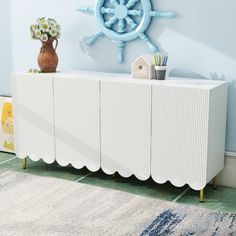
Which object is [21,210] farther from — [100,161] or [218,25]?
[218,25]

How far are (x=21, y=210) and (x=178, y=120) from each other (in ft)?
3.60

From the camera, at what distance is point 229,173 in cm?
342

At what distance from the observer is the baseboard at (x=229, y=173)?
11.1ft

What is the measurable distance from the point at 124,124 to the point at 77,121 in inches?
14.3

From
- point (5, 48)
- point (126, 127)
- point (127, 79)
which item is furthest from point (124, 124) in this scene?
point (5, 48)

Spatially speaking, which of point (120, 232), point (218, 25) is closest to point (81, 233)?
point (120, 232)

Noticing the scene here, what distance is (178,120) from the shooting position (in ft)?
10.2

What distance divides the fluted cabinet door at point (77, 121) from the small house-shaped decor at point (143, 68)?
28 cm

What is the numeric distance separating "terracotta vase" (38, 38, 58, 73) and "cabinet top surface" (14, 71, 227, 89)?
0.32ft

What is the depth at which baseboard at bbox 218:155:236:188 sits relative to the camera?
339cm

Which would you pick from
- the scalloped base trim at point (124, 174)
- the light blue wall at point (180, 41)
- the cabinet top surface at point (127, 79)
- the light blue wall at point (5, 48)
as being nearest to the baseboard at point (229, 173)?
the light blue wall at point (180, 41)

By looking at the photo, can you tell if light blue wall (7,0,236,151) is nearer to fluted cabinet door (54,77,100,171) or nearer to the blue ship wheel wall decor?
the blue ship wheel wall decor

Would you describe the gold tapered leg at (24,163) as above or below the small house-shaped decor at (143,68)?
below

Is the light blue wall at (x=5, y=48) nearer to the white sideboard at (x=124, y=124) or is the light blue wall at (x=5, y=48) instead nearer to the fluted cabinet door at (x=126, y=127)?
the white sideboard at (x=124, y=124)
